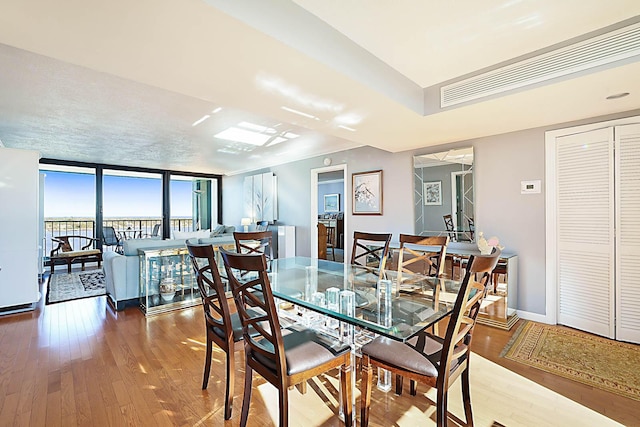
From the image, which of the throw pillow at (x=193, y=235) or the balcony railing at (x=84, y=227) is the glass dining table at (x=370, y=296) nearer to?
the throw pillow at (x=193, y=235)

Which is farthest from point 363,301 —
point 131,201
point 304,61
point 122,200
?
point 131,201

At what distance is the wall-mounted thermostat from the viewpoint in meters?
3.27

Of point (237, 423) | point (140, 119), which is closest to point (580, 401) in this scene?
point (237, 423)

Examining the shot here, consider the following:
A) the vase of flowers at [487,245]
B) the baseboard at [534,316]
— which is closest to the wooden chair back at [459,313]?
the vase of flowers at [487,245]

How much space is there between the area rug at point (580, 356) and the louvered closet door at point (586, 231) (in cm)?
25

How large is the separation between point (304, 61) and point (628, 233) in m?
3.40

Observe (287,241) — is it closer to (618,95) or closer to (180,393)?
(180,393)

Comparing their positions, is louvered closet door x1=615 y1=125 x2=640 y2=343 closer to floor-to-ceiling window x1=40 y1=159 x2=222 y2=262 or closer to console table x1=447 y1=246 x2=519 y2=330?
console table x1=447 y1=246 x2=519 y2=330

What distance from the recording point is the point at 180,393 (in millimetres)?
1976

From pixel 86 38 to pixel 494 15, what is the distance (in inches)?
93.4

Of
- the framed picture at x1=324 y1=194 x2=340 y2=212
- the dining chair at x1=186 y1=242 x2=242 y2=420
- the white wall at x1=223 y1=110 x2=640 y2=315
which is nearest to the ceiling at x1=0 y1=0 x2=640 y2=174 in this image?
the white wall at x1=223 y1=110 x2=640 y2=315

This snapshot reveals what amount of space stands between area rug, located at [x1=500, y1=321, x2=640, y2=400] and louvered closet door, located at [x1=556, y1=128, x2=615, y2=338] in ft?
0.81

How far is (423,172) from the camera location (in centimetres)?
425

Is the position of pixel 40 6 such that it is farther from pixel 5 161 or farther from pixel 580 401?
pixel 580 401
